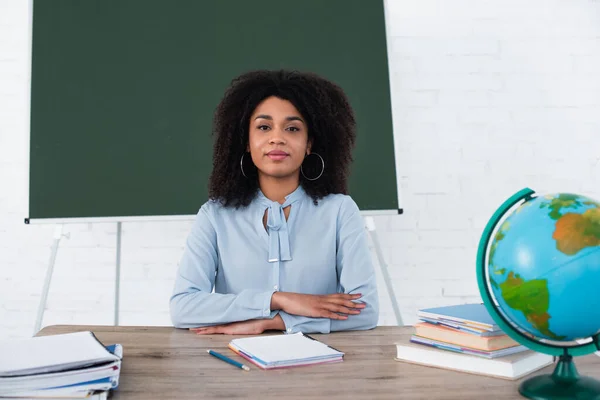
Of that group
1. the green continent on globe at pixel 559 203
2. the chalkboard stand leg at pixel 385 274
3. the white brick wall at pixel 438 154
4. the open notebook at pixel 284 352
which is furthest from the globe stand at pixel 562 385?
the white brick wall at pixel 438 154

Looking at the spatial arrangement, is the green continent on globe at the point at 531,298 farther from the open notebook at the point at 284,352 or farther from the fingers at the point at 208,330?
the fingers at the point at 208,330

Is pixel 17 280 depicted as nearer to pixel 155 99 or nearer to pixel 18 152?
pixel 18 152

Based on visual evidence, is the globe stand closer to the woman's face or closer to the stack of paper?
the stack of paper

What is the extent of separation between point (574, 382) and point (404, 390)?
25cm

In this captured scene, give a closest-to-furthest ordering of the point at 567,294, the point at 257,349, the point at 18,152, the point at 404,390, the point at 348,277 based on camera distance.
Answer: the point at 567,294
the point at 404,390
the point at 257,349
the point at 348,277
the point at 18,152

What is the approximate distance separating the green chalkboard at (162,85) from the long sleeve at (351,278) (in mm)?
769

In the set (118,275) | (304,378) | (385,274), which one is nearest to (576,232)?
(304,378)

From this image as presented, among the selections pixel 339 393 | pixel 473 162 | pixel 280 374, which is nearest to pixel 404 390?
pixel 339 393

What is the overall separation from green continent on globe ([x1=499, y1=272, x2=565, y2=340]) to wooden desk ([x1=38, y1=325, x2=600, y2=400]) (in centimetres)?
12

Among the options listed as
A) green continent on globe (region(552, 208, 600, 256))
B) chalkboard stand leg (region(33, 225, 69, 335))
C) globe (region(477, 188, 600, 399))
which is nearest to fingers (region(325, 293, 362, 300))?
globe (region(477, 188, 600, 399))

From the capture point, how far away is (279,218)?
5.87 feet

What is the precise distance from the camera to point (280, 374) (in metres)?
0.99

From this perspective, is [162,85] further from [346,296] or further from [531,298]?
[531,298]

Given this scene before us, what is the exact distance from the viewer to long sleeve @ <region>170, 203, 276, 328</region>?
1.50m
